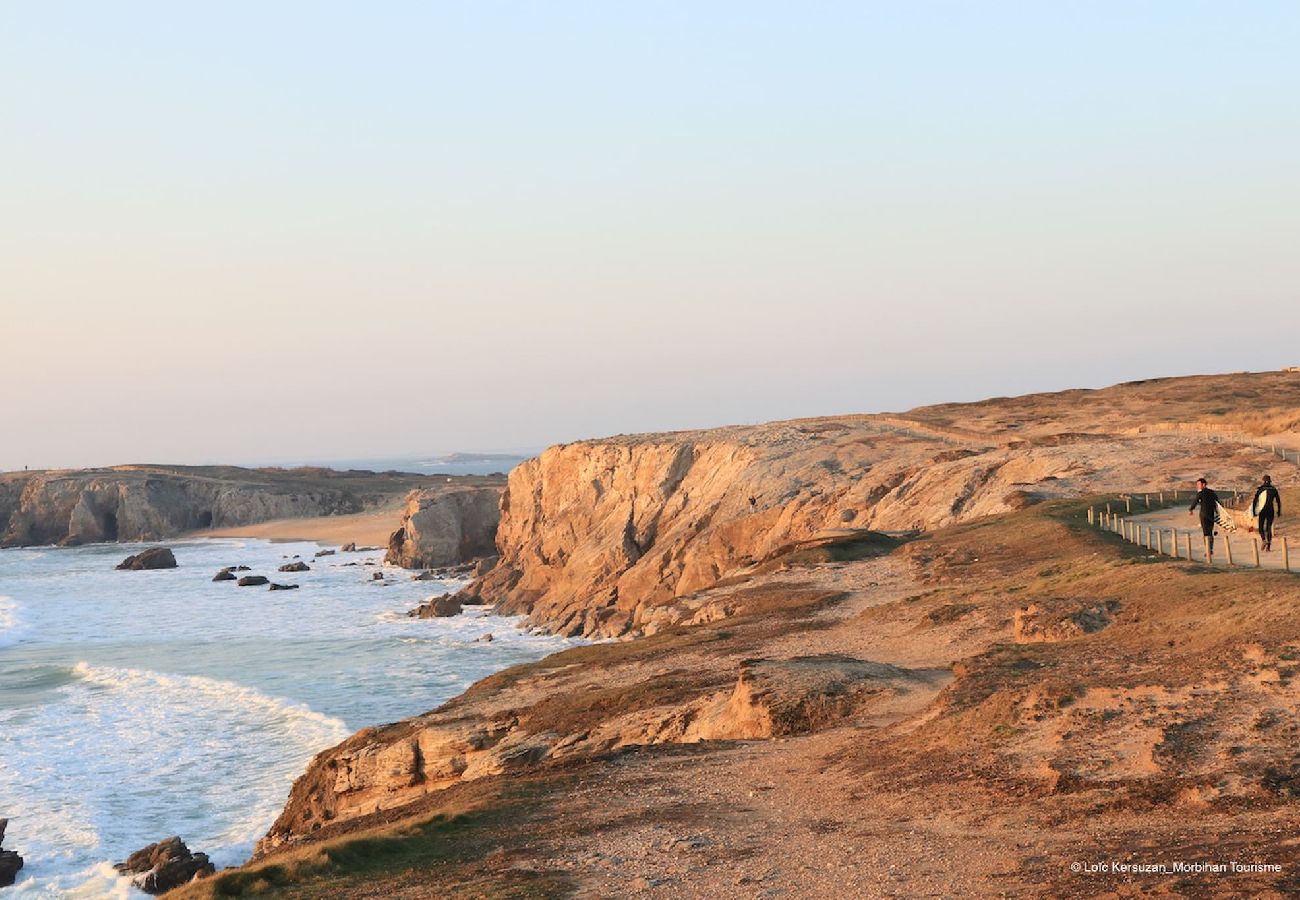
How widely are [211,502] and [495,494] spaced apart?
Result: 5795 centimetres

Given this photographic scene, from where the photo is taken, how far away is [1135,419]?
59781 millimetres

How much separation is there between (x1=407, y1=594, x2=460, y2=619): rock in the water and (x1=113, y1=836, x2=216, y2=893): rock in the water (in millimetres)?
32203

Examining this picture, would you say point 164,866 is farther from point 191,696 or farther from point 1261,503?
point 1261,503

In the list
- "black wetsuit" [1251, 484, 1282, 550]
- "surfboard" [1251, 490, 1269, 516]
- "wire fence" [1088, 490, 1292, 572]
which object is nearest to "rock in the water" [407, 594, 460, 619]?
"wire fence" [1088, 490, 1292, 572]

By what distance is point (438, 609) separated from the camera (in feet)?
183

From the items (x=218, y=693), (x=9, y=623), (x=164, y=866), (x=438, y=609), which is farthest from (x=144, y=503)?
(x=164, y=866)

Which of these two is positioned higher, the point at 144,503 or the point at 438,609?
the point at 144,503

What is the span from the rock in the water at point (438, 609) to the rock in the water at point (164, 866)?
32.2 metres

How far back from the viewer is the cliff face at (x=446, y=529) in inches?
3108

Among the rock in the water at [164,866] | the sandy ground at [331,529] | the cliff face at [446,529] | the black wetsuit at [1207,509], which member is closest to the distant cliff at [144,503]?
the sandy ground at [331,529]

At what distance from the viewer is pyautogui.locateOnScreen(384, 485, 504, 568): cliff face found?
259ft

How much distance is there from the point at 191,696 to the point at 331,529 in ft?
252

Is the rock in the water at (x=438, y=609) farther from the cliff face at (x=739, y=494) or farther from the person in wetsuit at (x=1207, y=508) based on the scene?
the person in wetsuit at (x=1207, y=508)

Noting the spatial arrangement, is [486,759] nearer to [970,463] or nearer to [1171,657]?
[1171,657]
